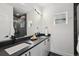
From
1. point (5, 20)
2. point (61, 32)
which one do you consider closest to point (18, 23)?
point (5, 20)

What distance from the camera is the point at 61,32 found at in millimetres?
2457

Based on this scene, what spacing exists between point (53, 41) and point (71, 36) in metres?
0.62

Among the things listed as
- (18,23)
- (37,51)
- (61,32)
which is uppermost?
(18,23)

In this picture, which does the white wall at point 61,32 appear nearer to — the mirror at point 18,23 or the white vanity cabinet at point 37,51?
the white vanity cabinet at point 37,51

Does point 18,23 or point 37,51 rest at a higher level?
point 18,23

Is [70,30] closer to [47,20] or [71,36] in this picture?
A: [71,36]

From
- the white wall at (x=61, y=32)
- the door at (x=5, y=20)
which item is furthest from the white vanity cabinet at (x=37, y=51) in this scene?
the white wall at (x=61, y=32)

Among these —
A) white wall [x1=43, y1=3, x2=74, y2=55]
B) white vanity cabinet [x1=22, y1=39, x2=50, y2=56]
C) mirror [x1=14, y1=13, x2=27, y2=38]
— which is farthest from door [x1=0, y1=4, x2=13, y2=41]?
white wall [x1=43, y1=3, x2=74, y2=55]

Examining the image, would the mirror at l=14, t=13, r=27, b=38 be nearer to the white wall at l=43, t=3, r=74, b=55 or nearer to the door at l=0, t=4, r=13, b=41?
the door at l=0, t=4, r=13, b=41

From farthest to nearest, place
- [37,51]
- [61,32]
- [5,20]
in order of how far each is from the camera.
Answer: [61,32] → [37,51] → [5,20]

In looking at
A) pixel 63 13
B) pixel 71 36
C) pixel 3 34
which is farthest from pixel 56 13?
pixel 3 34

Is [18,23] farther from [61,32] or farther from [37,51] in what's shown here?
[61,32]

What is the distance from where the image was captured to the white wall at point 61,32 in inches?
91.0

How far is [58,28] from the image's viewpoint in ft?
8.20
